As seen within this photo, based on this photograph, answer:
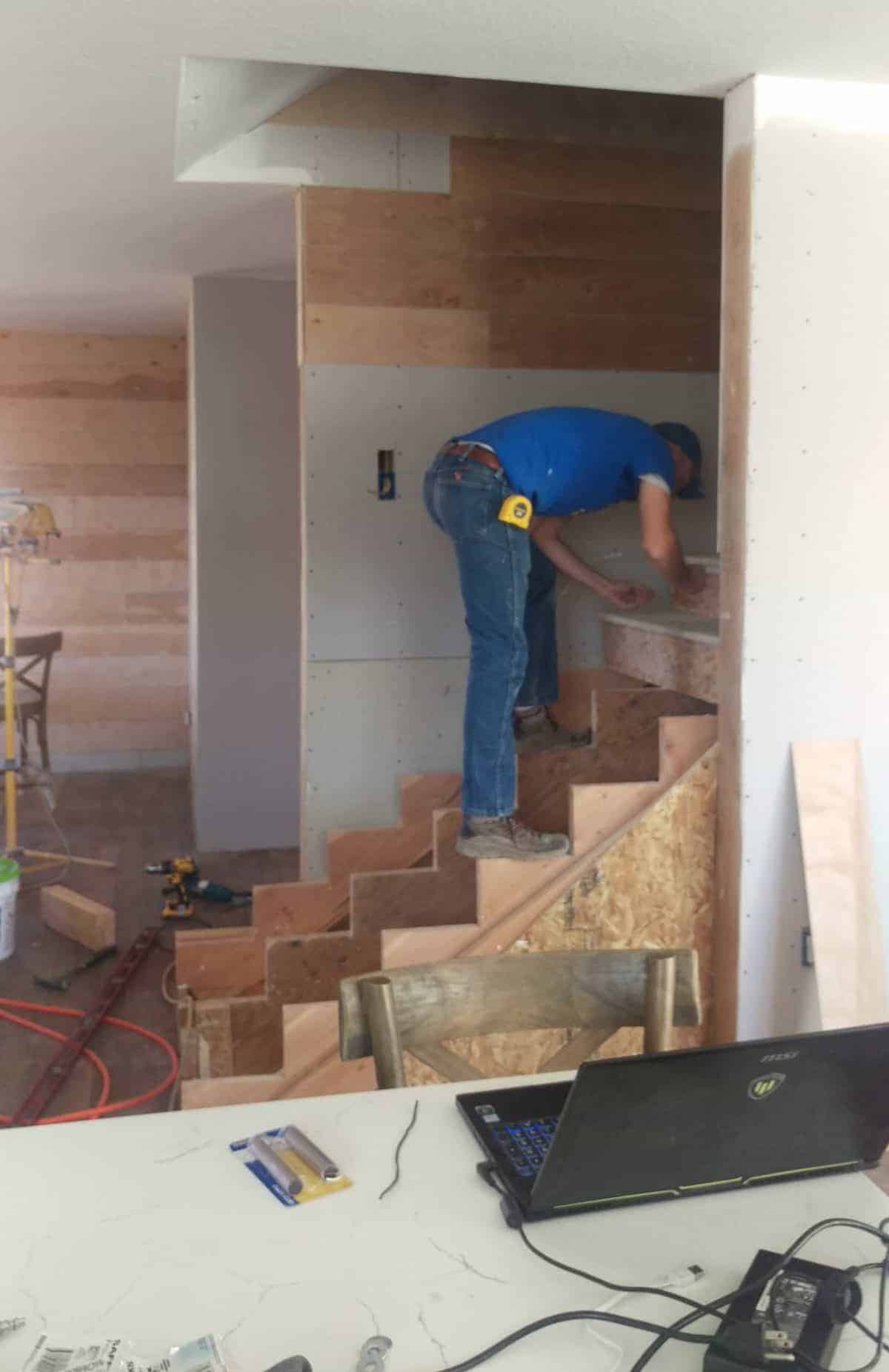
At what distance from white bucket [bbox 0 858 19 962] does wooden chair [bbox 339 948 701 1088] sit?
119 inches

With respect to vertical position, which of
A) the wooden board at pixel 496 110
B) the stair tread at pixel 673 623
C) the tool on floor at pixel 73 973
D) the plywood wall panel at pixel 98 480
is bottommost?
the tool on floor at pixel 73 973

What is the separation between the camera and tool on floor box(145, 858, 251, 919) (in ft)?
16.3

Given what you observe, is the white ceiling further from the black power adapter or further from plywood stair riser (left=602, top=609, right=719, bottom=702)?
the black power adapter

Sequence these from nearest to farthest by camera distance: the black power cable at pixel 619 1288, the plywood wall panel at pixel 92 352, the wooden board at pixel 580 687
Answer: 1. the black power cable at pixel 619 1288
2. the wooden board at pixel 580 687
3. the plywood wall panel at pixel 92 352

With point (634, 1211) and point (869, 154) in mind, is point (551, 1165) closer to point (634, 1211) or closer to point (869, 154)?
point (634, 1211)

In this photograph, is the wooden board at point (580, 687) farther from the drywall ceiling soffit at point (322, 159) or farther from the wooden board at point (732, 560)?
the drywall ceiling soffit at point (322, 159)

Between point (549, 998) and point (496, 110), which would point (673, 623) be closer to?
point (496, 110)

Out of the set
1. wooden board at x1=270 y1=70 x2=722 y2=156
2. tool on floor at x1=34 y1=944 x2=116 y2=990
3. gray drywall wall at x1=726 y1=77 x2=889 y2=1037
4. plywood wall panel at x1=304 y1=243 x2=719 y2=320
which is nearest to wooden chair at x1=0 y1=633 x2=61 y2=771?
tool on floor at x1=34 y1=944 x2=116 y2=990

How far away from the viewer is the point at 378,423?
396 centimetres

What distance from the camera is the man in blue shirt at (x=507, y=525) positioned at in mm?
3232

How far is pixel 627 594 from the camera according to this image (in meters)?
3.81

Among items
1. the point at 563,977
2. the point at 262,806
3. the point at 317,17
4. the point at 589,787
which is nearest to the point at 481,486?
the point at 589,787

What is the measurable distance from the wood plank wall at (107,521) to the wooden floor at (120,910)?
42 cm

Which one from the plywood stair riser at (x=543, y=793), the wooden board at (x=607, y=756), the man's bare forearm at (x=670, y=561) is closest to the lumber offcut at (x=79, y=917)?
the plywood stair riser at (x=543, y=793)
